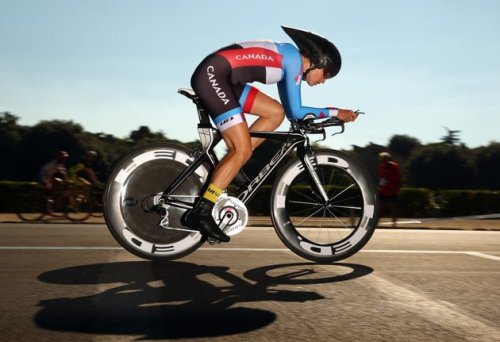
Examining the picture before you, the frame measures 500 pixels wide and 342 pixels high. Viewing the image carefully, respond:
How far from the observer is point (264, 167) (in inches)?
243

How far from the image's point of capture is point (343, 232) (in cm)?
636

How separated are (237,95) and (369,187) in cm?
150

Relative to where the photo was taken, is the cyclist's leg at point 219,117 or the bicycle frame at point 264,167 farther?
the bicycle frame at point 264,167

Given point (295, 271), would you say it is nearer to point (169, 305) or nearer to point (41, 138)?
point (169, 305)

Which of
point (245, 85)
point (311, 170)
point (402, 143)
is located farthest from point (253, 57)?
point (402, 143)

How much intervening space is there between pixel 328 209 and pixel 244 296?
1.92m

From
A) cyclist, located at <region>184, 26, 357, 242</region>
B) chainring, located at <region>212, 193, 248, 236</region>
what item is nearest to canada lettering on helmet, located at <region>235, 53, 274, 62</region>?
cyclist, located at <region>184, 26, 357, 242</region>

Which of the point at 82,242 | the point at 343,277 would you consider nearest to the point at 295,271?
the point at 343,277

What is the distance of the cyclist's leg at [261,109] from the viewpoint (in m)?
6.15

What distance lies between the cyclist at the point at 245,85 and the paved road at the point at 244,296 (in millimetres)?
735

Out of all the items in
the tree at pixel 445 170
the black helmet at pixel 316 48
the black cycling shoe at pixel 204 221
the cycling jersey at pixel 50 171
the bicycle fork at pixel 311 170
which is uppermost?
the tree at pixel 445 170

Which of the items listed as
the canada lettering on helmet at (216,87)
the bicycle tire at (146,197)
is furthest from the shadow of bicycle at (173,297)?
the canada lettering on helmet at (216,87)

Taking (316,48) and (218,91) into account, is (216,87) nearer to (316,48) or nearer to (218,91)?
(218,91)

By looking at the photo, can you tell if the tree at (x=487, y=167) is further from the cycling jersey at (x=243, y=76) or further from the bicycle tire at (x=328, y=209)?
the cycling jersey at (x=243, y=76)
